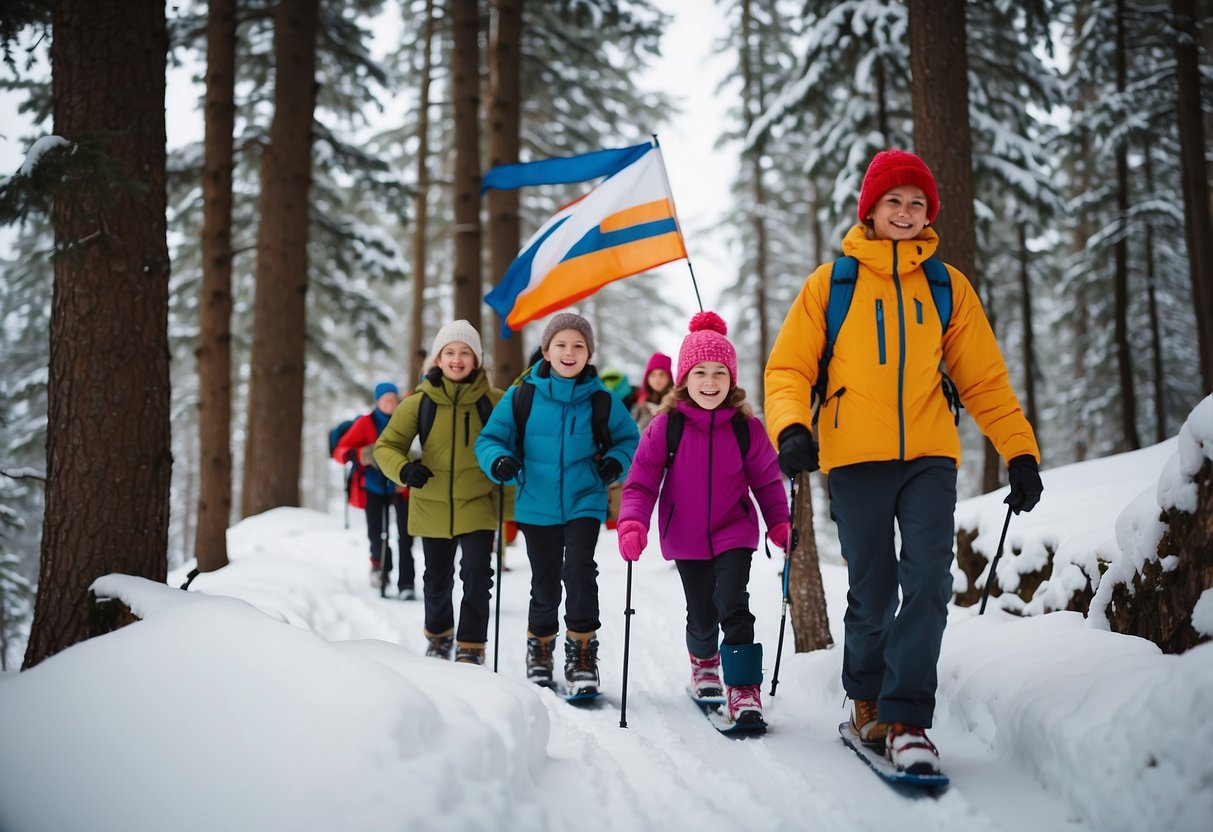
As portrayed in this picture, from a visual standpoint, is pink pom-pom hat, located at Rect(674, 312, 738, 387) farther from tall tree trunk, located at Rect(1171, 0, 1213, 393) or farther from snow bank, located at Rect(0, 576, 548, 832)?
tall tree trunk, located at Rect(1171, 0, 1213, 393)

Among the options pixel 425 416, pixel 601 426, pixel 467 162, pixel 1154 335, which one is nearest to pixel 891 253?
pixel 601 426

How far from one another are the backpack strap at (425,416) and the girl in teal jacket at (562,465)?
2.02 ft

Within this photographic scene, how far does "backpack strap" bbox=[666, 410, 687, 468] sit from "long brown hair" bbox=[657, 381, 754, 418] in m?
0.07

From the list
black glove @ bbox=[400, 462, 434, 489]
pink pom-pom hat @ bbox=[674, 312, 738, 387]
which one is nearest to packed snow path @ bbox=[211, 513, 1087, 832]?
black glove @ bbox=[400, 462, 434, 489]

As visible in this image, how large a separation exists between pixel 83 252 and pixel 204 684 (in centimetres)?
264

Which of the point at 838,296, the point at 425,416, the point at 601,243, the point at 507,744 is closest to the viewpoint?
the point at 507,744

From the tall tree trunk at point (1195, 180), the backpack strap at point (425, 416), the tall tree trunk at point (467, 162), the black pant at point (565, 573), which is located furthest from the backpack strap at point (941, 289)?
the tall tree trunk at point (1195, 180)

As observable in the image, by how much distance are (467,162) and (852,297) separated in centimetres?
868

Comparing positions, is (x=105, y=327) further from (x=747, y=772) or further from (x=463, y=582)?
(x=747, y=772)

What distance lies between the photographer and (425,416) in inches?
214

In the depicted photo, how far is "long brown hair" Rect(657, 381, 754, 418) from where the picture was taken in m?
4.42

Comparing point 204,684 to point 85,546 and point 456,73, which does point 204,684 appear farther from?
point 456,73

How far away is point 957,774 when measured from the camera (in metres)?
3.16

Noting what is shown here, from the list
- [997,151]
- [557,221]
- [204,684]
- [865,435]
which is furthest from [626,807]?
[997,151]
